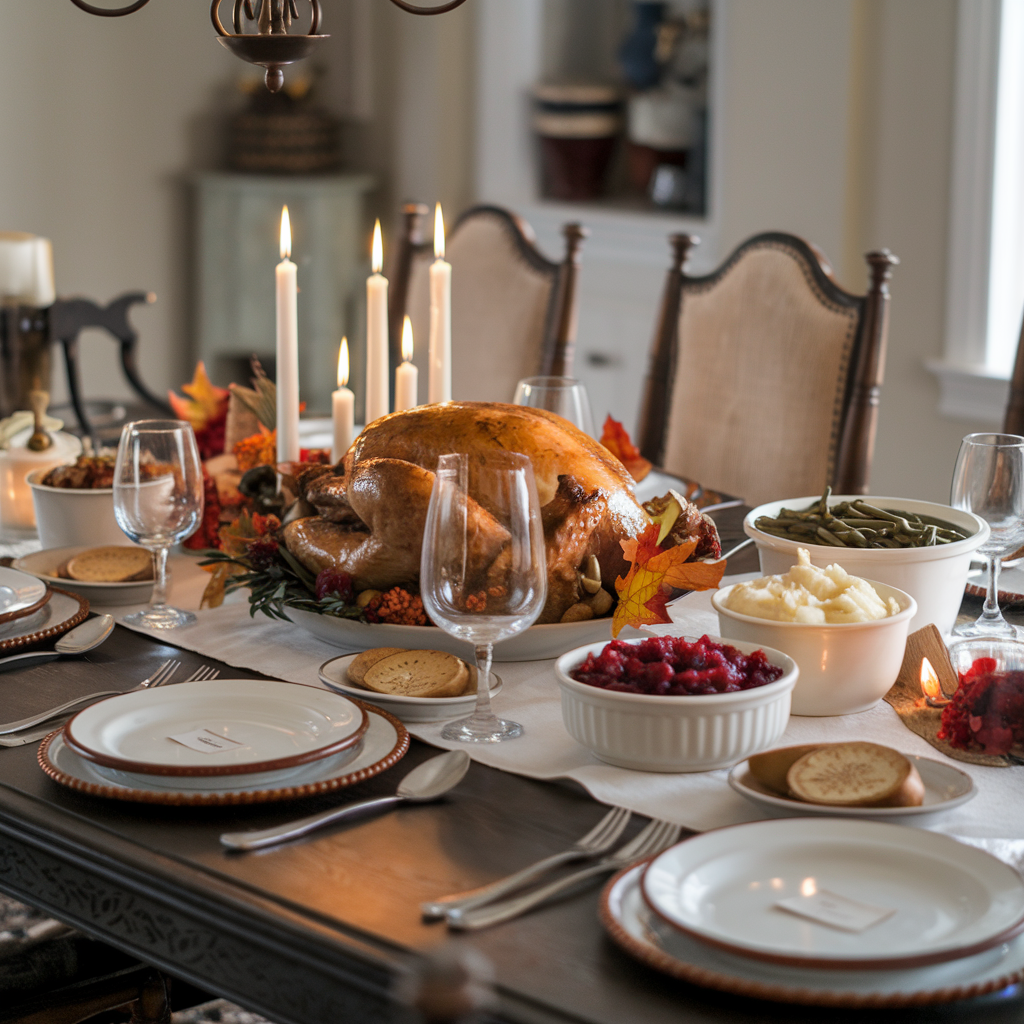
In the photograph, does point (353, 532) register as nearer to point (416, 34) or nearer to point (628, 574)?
point (628, 574)

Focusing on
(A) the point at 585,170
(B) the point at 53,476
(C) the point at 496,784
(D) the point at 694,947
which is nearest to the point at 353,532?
(C) the point at 496,784

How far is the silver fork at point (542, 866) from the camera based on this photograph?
2.46 ft

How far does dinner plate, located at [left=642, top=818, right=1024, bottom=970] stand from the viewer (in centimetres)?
67

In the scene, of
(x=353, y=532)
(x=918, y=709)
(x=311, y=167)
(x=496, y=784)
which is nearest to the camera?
→ (x=496, y=784)

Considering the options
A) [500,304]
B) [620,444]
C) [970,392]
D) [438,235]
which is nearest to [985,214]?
[970,392]

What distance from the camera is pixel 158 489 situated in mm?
1256

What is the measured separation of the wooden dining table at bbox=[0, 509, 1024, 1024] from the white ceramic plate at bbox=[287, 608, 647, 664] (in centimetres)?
16

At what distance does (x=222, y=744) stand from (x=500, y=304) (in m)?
1.70

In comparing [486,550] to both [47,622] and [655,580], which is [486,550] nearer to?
[655,580]

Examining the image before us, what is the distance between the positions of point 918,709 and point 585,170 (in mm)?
3098

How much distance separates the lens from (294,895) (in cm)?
77

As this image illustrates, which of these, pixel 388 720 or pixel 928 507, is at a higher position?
pixel 928 507

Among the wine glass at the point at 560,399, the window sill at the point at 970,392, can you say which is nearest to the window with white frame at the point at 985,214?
the window sill at the point at 970,392

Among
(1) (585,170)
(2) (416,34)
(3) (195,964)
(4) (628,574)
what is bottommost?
(3) (195,964)
